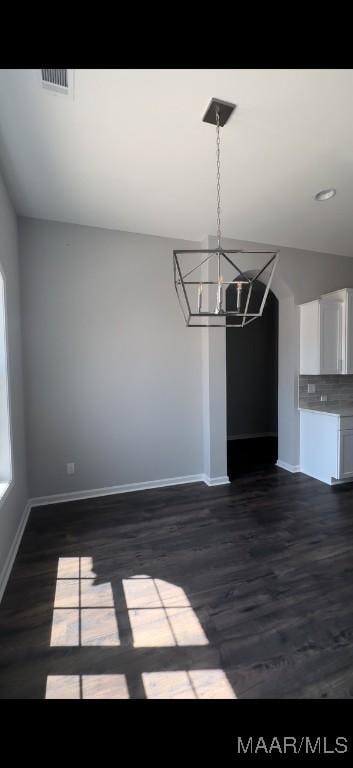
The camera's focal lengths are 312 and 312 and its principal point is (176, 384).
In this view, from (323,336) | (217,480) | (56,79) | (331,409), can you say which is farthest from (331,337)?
(56,79)

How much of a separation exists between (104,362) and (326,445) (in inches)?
109

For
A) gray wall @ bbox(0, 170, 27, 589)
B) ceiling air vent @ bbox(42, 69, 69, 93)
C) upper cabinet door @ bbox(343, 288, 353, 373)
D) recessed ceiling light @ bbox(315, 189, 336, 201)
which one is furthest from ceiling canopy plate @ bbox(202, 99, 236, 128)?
upper cabinet door @ bbox(343, 288, 353, 373)

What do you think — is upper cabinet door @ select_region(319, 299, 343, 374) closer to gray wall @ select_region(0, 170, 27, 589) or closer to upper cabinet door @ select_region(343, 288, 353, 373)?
upper cabinet door @ select_region(343, 288, 353, 373)

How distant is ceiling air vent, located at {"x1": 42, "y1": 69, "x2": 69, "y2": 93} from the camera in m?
1.58

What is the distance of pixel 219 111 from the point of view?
183 cm

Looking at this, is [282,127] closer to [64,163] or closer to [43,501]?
[64,163]

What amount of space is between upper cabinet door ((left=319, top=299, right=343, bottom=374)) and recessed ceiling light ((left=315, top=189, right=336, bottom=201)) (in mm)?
1205

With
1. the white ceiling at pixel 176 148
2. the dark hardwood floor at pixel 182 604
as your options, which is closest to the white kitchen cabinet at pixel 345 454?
the dark hardwood floor at pixel 182 604

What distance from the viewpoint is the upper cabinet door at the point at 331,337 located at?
150 inches

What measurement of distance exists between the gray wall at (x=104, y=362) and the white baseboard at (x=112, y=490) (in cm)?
6

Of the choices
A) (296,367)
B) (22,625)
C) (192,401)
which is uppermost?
(296,367)

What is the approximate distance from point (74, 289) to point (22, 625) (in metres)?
2.81
